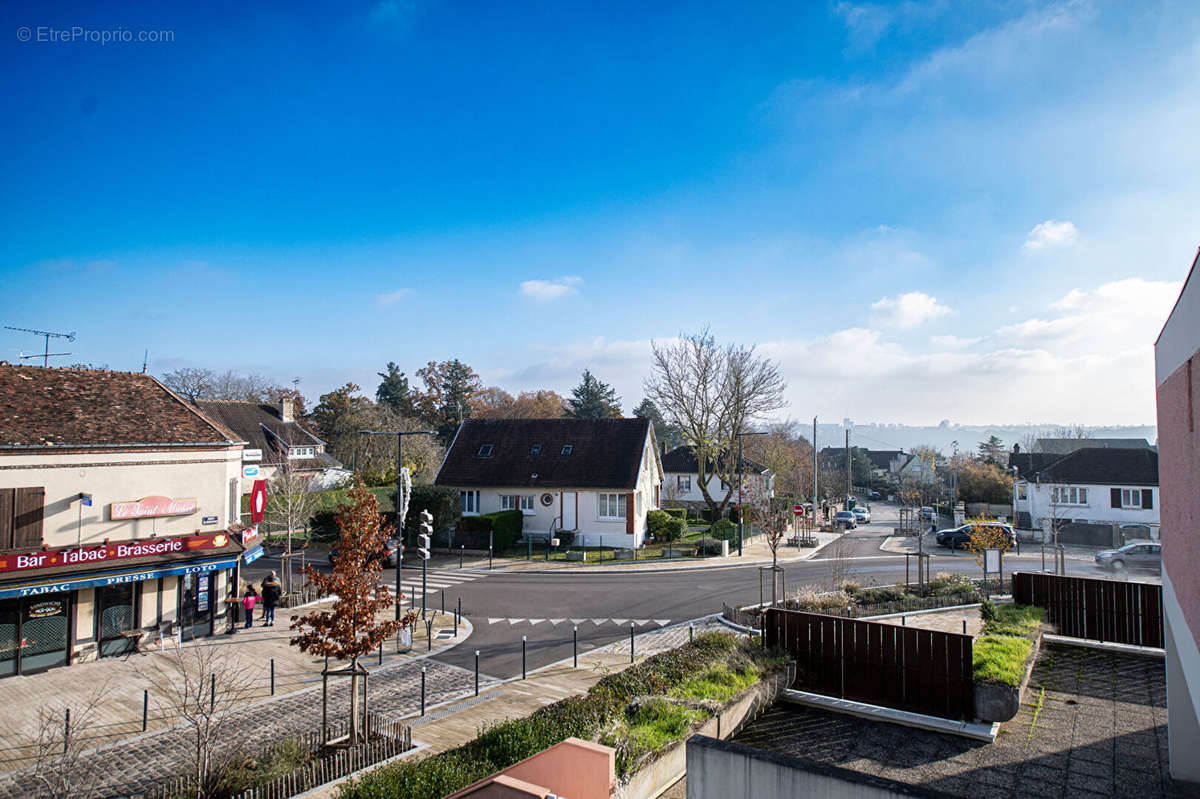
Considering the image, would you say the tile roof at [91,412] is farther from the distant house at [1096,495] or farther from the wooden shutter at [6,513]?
the distant house at [1096,495]

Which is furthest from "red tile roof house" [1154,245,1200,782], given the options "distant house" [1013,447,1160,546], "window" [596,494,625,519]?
"distant house" [1013,447,1160,546]

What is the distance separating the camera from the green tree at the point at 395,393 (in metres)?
69.1

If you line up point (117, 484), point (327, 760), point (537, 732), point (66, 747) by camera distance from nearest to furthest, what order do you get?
point (66, 747), point (537, 732), point (327, 760), point (117, 484)

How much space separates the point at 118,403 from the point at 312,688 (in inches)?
421

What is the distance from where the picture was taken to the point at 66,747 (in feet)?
29.2

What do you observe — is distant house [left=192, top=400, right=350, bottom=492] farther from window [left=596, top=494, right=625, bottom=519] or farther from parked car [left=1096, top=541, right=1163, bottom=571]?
parked car [left=1096, top=541, right=1163, bottom=571]

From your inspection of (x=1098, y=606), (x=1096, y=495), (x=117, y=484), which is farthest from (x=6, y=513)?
(x=1096, y=495)

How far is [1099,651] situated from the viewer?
667 inches

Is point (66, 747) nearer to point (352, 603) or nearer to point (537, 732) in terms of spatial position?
point (352, 603)

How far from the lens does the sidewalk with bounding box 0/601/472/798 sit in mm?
11359

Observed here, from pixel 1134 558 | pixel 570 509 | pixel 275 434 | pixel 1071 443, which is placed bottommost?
pixel 1134 558

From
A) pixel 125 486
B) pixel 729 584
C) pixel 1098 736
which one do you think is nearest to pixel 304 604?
pixel 125 486

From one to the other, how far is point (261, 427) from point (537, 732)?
4749 cm

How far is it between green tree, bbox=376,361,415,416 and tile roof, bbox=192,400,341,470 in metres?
15.2
